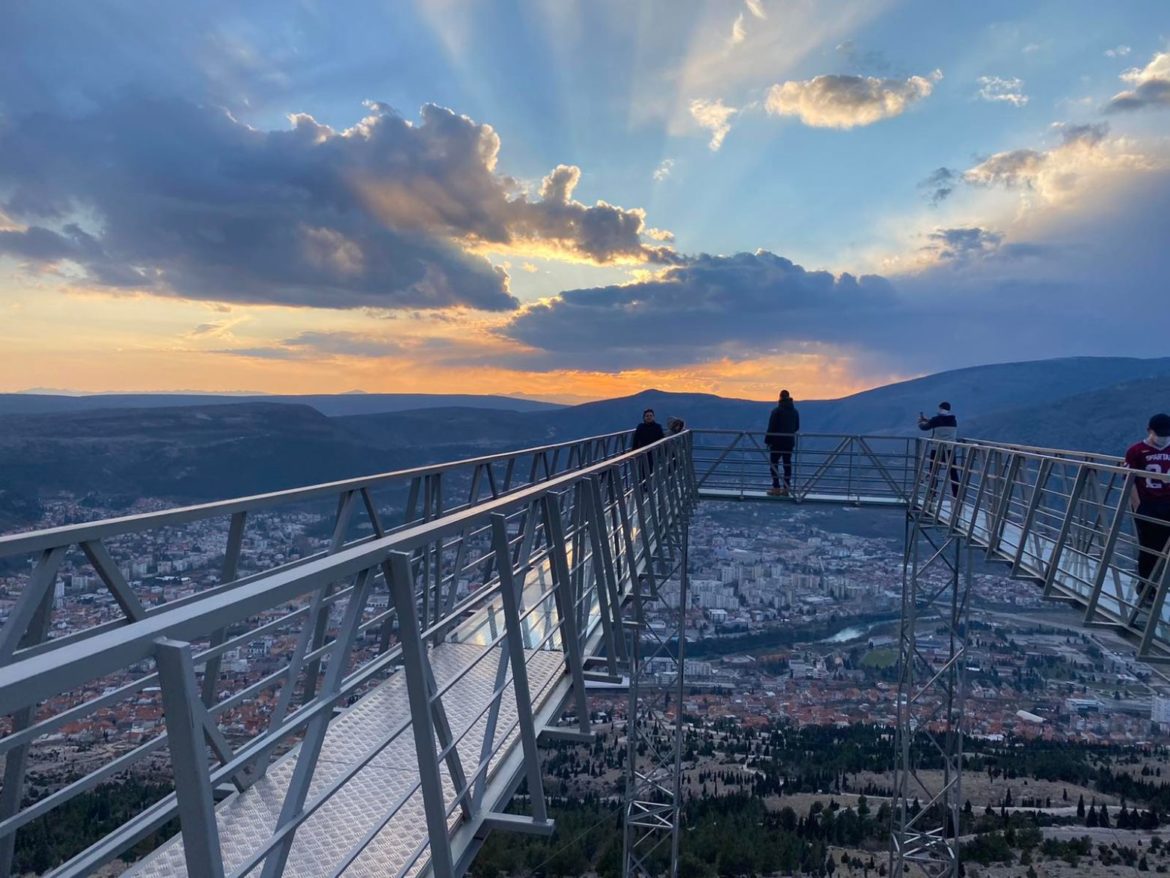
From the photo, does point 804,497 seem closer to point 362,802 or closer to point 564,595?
point 564,595

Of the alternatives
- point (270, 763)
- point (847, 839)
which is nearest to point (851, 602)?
point (847, 839)

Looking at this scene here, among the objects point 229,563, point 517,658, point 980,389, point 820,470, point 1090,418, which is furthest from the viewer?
point 980,389

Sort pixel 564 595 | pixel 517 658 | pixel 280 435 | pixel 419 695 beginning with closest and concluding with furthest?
1. pixel 419 695
2. pixel 517 658
3. pixel 564 595
4. pixel 280 435

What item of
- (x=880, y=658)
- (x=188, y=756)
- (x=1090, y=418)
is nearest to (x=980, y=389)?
(x=1090, y=418)

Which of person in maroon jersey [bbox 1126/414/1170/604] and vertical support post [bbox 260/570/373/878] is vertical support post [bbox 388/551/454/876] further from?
person in maroon jersey [bbox 1126/414/1170/604]

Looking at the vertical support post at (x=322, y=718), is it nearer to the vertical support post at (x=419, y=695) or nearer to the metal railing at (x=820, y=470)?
the vertical support post at (x=419, y=695)

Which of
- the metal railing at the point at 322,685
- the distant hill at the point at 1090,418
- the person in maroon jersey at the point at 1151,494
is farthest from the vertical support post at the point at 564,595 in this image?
the distant hill at the point at 1090,418

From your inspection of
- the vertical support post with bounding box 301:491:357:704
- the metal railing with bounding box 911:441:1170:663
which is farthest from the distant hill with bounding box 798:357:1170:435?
the vertical support post with bounding box 301:491:357:704

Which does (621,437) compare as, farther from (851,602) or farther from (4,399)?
(4,399)
